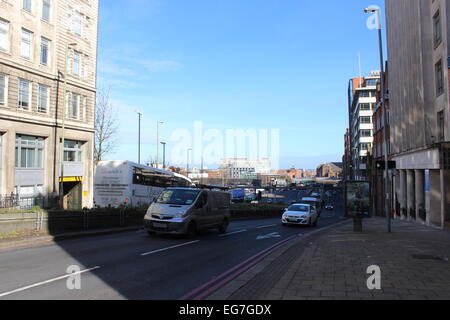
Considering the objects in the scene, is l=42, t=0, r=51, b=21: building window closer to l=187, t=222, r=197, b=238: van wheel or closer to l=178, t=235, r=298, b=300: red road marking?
l=187, t=222, r=197, b=238: van wheel

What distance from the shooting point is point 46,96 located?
32094 millimetres

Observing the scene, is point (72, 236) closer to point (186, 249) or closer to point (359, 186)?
point (186, 249)

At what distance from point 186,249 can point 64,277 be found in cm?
514

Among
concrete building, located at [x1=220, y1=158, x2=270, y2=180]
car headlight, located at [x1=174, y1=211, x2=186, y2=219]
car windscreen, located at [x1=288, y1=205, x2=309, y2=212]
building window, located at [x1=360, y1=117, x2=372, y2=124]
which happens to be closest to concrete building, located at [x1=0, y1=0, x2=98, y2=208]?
car headlight, located at [x1=174, y1=211, x2=186, y2=219]

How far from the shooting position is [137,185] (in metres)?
30.4

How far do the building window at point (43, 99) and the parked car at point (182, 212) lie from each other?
801 inches

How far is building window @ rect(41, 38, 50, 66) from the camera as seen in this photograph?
31.8 m

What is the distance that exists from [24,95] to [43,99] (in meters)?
2.02

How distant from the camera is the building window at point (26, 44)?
29.8m

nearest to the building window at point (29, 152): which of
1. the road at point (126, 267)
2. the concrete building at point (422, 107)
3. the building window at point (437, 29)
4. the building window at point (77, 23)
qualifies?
the building window at point (77, 23)

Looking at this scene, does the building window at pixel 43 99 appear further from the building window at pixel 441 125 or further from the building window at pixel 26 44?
the building window at pixel 441 125

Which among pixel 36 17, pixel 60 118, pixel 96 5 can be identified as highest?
pixel 96 5

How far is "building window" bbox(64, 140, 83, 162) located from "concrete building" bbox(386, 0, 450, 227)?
28.2m
